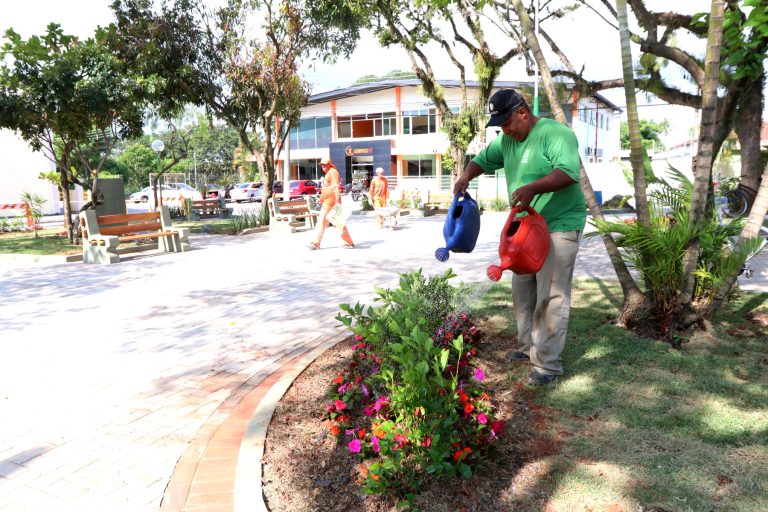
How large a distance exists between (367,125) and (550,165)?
43.2m

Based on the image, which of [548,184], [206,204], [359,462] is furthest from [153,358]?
[206,204]

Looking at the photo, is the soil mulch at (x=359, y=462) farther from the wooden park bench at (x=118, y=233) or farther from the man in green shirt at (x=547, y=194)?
the wooden park bench at (x=118, y=233)

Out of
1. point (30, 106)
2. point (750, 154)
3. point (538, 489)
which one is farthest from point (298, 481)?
point (30, 106)

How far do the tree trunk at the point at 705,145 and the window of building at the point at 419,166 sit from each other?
130 feet

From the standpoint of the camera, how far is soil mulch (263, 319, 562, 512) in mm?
2586

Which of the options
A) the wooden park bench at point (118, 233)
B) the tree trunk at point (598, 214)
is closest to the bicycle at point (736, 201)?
the tree trunk at point (598, 214)

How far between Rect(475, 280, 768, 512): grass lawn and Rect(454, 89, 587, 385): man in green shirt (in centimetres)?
28

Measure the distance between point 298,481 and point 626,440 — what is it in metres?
1.68

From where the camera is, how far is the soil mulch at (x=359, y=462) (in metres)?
2.59

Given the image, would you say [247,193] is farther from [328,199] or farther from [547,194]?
[547,194]

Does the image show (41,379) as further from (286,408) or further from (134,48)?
(134,48)

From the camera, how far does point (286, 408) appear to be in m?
3.73

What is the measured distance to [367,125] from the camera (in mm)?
45594

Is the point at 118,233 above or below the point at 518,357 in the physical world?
above
